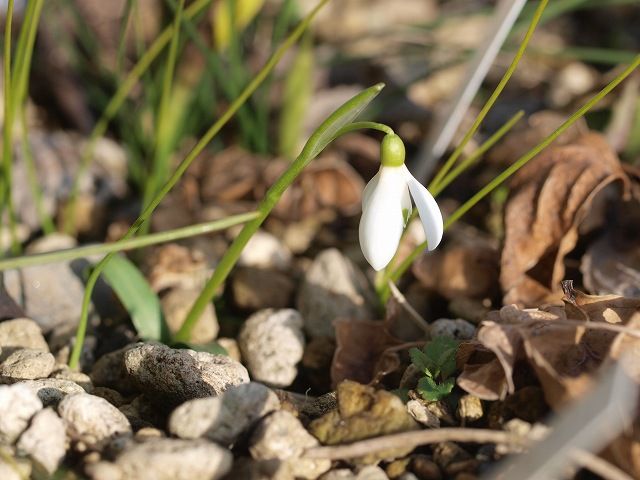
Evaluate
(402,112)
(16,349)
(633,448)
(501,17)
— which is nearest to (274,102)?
(402,112)

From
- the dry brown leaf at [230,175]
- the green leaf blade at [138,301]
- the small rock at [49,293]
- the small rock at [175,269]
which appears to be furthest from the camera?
the dry brown leaf at [230,175]

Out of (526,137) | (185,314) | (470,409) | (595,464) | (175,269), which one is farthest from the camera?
(526,137)

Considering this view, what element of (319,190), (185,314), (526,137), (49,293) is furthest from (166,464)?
(526,137)

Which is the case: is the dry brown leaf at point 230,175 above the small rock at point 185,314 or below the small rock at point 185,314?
above

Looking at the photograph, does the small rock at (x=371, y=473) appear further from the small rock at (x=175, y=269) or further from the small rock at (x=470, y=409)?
the small rock at (x=175, y=269)

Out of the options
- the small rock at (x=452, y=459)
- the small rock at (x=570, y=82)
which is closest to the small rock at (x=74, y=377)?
the small rock at (x=452, y=459)

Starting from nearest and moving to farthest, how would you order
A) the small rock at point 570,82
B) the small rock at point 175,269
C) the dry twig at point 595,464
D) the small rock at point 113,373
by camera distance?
the dry twig at point 595,464
the small rock at point 113,373
the small rock at point 175,269
the small rock at point 570,82

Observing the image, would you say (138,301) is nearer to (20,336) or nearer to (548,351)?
(20,336)
